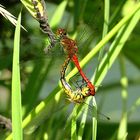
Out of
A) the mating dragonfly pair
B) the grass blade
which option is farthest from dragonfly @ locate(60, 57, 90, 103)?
the grass blade

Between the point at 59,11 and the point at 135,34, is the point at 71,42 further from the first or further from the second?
the point at 135,34

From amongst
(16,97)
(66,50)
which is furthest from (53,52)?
(16,97)

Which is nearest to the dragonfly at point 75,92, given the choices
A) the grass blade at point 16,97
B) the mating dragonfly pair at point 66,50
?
the mating dragonfly pair at point 66,50

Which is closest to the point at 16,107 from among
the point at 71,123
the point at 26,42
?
the point at 71,123

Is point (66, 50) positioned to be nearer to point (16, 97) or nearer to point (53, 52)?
point (53, 52)

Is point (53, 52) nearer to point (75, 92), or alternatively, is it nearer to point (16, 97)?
point (75, 92)

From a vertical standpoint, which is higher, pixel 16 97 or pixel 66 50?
pixel 66 50

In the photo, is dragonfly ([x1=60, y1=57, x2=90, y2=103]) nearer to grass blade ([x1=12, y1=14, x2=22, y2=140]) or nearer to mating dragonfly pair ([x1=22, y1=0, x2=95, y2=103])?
mating dragonfly pair ([x1=22, y1=0, x2=95, y2=103])

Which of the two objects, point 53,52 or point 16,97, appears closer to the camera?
point 16,97
